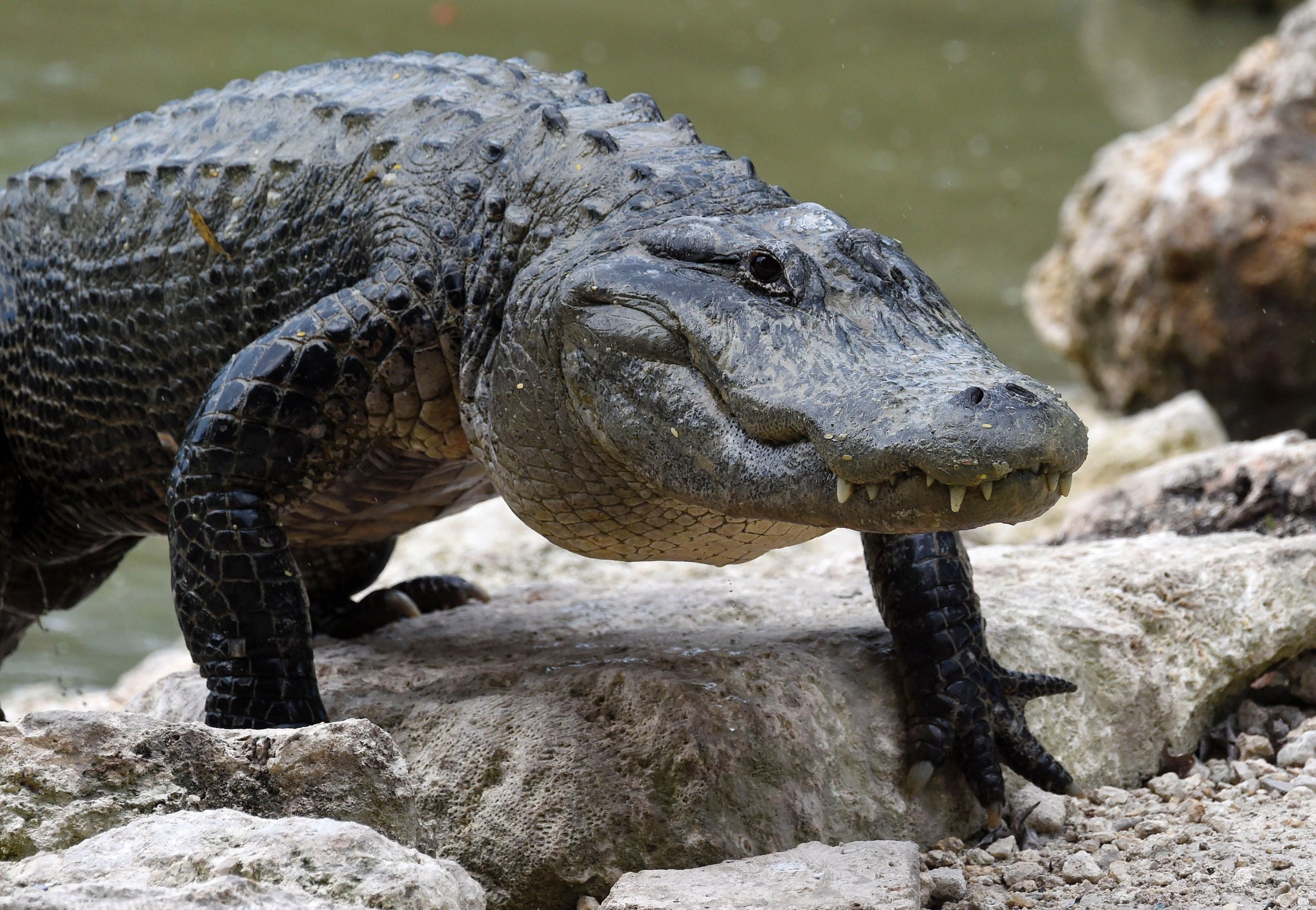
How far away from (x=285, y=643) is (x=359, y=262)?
0.93 meters

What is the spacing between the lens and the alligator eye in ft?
9.34

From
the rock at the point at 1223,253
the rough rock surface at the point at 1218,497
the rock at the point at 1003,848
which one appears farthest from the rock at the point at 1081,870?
the rock at the point at 1223,253

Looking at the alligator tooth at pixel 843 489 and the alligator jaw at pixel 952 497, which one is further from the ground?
the alligator tooth at pixel 843 489

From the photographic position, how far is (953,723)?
3.50 meters

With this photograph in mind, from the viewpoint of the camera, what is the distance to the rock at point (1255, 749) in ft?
12.4

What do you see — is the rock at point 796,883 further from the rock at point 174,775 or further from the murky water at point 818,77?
the murky water at point 818,77

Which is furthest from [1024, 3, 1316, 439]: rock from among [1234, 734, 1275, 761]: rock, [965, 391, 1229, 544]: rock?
[1234, 734, 1275, 761]: rock

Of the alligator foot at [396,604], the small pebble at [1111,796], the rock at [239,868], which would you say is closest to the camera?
the rock at [239,868]

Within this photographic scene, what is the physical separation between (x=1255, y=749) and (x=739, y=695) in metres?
1.45

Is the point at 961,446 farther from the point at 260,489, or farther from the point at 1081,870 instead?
the point at 260,489

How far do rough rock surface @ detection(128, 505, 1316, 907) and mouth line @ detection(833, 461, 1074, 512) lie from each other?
2.98 ft

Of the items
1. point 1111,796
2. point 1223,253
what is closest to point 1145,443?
point 1223,253

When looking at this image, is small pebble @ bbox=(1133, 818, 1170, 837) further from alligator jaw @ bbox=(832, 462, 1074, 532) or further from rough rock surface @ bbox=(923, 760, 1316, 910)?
alligator jaw @ bbox=(832, 462, 1074, 532)

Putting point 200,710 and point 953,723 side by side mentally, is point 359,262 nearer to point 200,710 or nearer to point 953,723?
point 200,710
